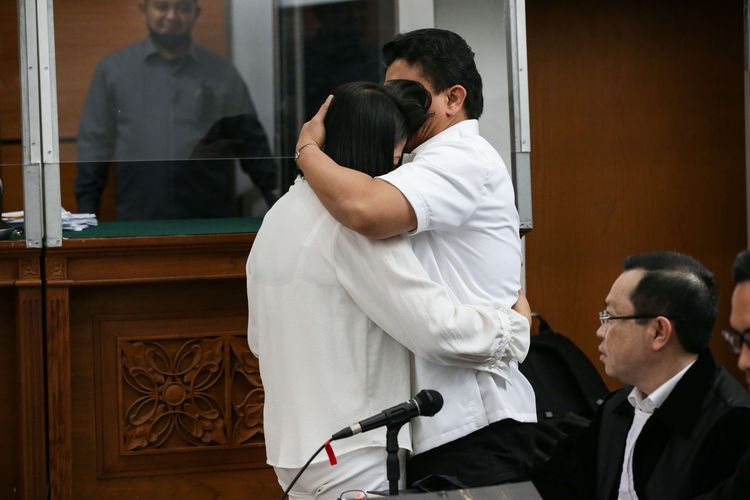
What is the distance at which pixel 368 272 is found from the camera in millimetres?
2521

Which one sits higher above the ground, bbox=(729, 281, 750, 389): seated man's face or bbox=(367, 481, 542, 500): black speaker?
bbox=(729, 281, 750, 389): seated man's face

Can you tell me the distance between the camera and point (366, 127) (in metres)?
2.61

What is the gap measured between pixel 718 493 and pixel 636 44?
4.06m

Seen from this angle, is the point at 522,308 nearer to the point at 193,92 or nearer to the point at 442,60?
the point at 442,60

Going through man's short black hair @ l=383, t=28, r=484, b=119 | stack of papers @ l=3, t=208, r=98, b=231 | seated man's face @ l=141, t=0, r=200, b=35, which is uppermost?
seated man's face @ l=141, t=0, r=200, b=35

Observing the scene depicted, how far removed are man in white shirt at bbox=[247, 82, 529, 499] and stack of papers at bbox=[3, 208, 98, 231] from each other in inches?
75.8

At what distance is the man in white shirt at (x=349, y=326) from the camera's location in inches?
99.2

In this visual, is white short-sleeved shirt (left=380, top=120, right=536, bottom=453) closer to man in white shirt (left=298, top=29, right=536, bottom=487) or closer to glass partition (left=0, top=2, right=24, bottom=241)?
man in white shirt (left=298, top=29, right=536, bottom=487)

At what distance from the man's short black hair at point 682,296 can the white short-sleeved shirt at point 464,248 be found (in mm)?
303

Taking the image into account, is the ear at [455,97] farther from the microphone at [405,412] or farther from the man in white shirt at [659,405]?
the microphone at [405,412]

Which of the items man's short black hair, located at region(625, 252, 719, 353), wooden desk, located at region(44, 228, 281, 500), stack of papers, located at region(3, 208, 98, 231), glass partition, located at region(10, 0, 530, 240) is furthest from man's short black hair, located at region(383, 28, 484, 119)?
stack of papers, located at region(3, 208, 98, 231)

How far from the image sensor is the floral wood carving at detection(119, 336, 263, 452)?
426cm

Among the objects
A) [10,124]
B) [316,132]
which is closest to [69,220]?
[10,124]

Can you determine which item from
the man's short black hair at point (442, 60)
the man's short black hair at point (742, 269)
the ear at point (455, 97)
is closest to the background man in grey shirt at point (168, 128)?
the man's short black hair at point (442, 60)
